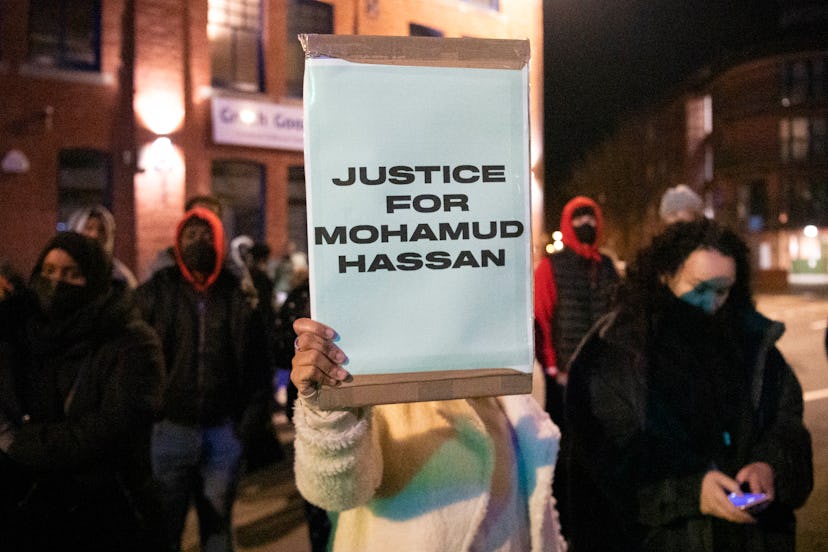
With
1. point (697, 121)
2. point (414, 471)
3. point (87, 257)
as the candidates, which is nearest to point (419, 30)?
point (87, 257)

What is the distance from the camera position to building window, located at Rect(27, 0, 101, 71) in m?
11.7

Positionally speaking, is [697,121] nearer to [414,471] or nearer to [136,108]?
[136,108]

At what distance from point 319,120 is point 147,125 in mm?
12265

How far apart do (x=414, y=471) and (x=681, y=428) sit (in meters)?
1.00

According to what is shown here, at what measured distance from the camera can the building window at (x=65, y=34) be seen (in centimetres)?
1173

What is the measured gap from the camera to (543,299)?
4.97m

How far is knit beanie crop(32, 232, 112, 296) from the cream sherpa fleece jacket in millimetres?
1558

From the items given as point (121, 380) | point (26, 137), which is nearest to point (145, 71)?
point (26, 137)

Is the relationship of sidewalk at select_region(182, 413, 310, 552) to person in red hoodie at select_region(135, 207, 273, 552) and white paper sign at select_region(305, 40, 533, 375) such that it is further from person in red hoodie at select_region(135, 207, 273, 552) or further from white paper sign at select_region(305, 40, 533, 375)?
white paper sign at select_region(305, 40, 533, 375)

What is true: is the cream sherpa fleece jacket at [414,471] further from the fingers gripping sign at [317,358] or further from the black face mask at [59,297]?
the black face mask at [59,297]

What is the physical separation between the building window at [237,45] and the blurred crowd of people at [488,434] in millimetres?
6481

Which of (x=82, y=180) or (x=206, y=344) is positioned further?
(x=82, y=180)

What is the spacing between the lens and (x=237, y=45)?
40.4 feet

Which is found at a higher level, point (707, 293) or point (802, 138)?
point (802, 138)
